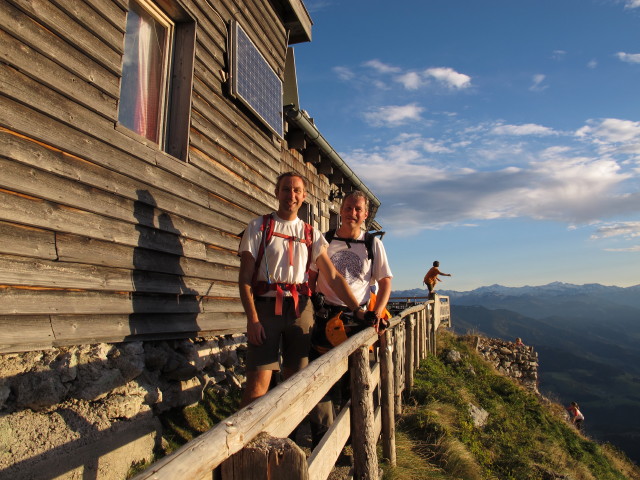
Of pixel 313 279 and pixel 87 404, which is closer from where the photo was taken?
pixel 87 404

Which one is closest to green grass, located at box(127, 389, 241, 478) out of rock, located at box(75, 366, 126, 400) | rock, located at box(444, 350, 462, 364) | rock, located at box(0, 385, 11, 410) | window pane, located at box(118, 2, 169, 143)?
rock, located at box(75, 366, 126, 400)

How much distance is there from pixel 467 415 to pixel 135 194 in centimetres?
576

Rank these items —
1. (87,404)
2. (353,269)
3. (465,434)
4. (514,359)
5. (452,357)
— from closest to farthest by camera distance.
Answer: (87,404)
(353,269)
(465,434)
(452,357)
(514,359)

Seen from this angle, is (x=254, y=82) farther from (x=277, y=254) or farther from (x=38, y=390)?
(x=38, y=390)

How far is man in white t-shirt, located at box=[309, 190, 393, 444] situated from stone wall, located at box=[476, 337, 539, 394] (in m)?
16.1

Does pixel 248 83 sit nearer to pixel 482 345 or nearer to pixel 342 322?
pixel 342 322

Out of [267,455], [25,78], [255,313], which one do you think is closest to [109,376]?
[255,313]

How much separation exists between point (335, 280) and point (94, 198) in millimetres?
1892

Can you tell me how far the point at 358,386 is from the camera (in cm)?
343

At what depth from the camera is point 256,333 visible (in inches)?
113

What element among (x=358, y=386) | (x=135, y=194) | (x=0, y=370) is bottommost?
(x=358, y=386)

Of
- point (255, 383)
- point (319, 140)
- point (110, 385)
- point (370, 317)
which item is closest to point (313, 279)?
point (370, 317)

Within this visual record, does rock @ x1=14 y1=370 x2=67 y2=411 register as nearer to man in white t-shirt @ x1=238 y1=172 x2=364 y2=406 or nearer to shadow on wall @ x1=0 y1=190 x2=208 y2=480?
shadow on wall @ x1=0 y1=190 x2=208 y2=480

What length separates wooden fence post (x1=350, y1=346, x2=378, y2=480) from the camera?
10.9 ft
